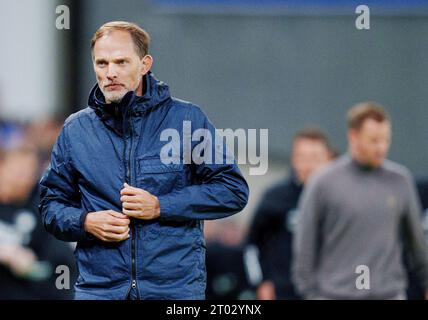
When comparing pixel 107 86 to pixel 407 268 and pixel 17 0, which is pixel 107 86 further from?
pixel 17 0

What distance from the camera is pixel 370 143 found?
22.4 feet

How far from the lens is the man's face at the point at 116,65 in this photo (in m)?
4.02

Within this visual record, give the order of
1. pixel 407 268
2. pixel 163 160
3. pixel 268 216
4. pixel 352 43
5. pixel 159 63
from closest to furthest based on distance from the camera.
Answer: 1. pixel 163 160
2. pixel 407 268
3. pixel 268 216
4. pixel 159 63
5. pixel 352 43

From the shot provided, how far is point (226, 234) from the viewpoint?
349 inches

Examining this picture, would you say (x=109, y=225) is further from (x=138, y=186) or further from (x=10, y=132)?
(x=10, y=132)

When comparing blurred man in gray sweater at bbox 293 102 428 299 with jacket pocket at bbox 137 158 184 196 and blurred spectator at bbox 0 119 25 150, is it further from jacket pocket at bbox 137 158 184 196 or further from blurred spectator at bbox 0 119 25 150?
blurred spectator at bbox 0 119 25 150

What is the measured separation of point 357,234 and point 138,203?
292 centimetres

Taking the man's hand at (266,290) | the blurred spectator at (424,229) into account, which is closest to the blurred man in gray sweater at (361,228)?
the blurred spectator at (424,229)

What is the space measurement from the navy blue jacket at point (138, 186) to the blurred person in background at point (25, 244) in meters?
3.14

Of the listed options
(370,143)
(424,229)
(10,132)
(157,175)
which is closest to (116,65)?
(157,175)

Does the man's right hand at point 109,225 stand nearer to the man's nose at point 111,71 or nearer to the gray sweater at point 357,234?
the man's nose at point 111,71

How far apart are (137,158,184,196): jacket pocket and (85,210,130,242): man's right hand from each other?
13cm

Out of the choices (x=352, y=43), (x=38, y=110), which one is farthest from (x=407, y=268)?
(x=38, y=110)

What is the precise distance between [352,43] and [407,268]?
390 cm
